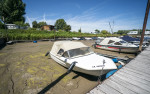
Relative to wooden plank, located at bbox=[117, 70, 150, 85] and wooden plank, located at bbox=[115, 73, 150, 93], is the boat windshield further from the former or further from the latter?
wooden plank, located at bbox=[115, 73, 150, 93]

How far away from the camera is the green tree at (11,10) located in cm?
3503

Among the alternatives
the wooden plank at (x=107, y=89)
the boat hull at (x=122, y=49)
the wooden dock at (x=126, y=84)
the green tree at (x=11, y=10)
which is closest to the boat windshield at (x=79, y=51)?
the wooden dock at (x=126, y=84)

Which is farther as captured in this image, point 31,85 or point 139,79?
point 31,85

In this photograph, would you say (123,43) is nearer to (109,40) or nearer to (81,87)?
(109,40)

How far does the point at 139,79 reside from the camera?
282cm

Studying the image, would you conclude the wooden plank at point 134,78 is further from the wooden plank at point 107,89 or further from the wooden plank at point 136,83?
the wooden plank at point 107,89

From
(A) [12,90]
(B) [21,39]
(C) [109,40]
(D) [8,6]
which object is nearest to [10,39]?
(B) [21,39]

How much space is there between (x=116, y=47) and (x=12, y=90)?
451 inches

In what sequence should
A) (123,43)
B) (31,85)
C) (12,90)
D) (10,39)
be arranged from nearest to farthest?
(12,90) → (31,85) → (123,43) → (10,39)

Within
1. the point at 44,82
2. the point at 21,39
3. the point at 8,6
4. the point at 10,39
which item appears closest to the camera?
the point at 44,82

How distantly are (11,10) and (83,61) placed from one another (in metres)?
51.7

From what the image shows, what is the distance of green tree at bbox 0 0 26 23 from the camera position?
3503 centimetres

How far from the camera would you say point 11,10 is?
36812 mm

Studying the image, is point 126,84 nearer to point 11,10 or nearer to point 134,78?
point 134,78
